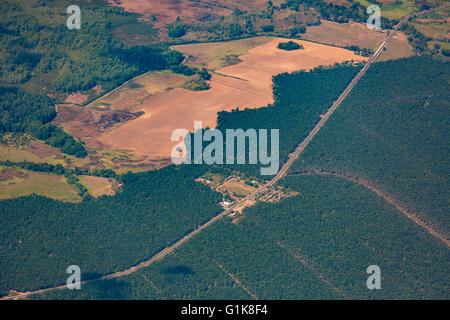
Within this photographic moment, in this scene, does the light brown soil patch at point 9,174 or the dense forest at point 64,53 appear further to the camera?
the dense forest at point 64,53

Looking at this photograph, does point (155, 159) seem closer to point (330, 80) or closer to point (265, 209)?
point (265, 209)

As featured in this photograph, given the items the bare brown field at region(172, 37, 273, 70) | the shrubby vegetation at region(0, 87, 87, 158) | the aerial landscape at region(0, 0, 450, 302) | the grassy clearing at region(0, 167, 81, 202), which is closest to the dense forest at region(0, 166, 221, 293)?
the aerial landscape at region(0, 0, 450, 302)

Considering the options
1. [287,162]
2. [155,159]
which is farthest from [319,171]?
[155,159]

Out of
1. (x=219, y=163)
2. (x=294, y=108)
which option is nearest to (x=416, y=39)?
(x=294, y=108)

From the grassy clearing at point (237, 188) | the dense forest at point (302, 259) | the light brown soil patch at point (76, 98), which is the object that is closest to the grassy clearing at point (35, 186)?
the dense forest at point (302, 259)

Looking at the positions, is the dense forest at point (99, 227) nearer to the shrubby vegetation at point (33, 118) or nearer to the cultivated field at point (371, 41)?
the shrubby vegetation at point (33, 118)
